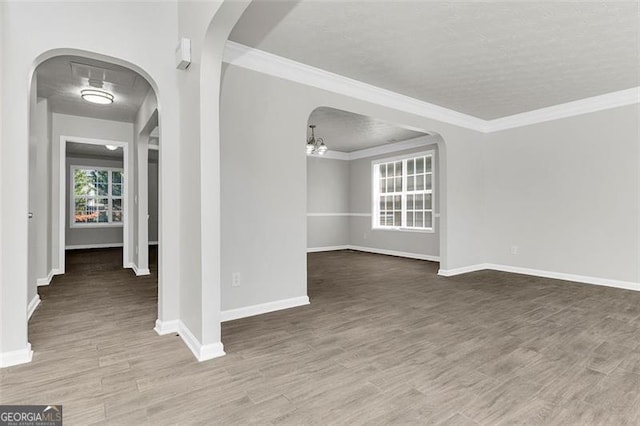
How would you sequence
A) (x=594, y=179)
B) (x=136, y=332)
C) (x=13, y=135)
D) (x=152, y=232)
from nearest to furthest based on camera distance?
(x=13, y=135), (x=136, y=332), (x=594, y=179), (x=152, y=232)

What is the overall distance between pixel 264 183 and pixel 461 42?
2.31 m

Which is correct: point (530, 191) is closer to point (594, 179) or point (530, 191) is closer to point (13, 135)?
point (594, 179)

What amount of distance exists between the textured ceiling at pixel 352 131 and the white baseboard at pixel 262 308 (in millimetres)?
2715

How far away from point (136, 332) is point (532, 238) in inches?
222

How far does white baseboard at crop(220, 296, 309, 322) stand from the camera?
3.22 m

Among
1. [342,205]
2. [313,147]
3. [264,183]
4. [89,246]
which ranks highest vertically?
[313,147]

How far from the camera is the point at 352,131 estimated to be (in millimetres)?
6547

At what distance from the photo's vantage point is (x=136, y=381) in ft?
6.78

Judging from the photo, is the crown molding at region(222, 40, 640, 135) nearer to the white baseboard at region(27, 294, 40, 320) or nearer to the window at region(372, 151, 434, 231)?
the window at region(372, 151, 434, 231)

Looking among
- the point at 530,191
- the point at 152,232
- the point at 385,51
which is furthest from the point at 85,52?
the point at 152,232

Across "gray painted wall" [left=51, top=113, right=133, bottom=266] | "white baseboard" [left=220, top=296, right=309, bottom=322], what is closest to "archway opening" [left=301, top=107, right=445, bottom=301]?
"white baseboard" [left=220, top=296, right=309, bottom=322]

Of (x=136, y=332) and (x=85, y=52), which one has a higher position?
(x=85, y=52)

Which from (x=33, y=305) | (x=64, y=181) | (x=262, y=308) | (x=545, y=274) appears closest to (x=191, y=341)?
(x=262, y=308)

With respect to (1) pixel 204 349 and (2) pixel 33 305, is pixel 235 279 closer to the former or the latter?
(1) pixel 204 349
